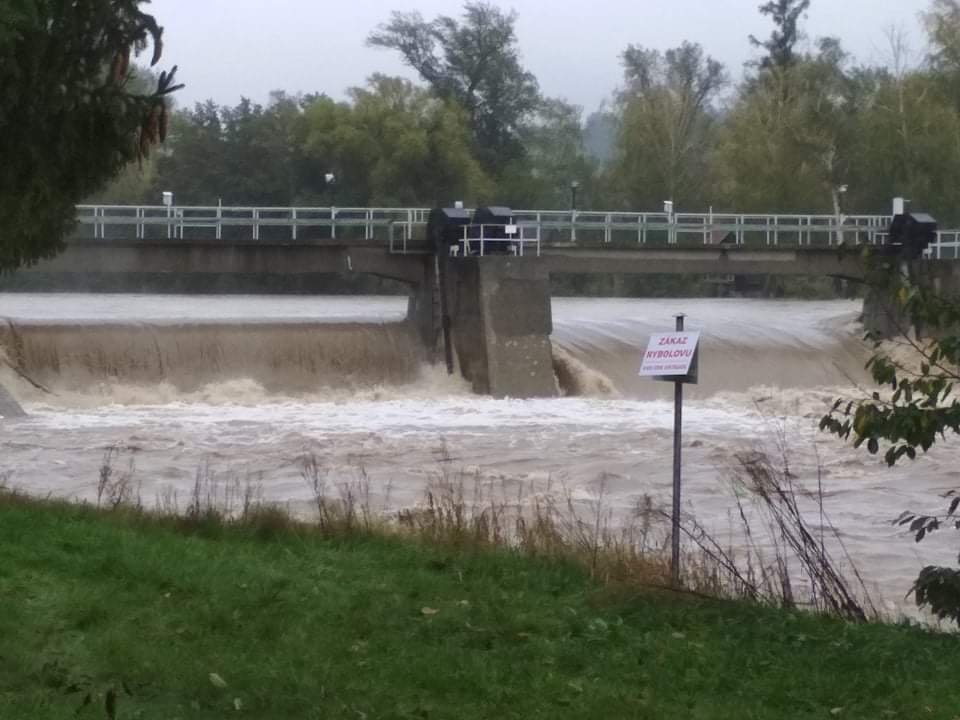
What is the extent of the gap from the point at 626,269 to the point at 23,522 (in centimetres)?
3068

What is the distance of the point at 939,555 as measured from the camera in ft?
49.3

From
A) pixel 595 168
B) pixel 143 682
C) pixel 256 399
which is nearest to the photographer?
pixel 143 682

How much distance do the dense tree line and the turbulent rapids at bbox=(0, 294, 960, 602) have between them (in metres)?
13.3

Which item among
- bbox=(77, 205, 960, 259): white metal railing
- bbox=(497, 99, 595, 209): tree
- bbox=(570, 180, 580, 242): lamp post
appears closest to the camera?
bbox=(77, 205, 960, 259): white metal railing

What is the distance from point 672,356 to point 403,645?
292 centimetres

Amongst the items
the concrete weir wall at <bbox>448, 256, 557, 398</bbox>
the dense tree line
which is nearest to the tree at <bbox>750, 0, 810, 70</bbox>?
the dense tree line

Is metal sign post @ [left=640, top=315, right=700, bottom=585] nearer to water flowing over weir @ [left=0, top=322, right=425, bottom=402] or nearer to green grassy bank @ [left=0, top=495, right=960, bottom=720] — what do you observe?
green grassy bank @ [left=0, top=495, right=960, bottom=720]

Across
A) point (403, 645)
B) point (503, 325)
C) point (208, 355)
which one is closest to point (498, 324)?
point (503, 325)

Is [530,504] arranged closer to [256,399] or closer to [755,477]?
[755,477]

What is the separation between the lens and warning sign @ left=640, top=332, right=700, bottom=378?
966 cm

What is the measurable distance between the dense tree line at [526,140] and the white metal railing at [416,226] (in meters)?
2.54

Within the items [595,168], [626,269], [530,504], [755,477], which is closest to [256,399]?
[626,269]

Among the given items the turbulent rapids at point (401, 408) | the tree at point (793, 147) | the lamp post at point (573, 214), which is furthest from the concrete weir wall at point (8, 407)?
the tree at point (793, 147)

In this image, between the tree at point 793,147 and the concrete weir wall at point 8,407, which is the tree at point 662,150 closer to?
the tree at point 793,147
